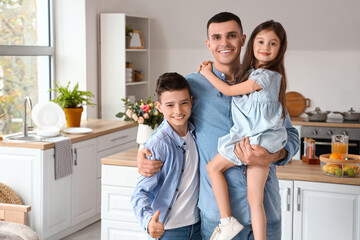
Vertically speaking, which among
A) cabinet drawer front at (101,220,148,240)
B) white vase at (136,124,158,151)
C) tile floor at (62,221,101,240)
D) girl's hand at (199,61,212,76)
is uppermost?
girl's hand at (199,61,212,76)

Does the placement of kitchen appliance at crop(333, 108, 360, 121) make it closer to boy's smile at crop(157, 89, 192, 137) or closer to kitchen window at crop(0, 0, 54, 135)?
kitchen window at crop(0, 0, 54, 135)

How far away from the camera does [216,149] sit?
2.06m

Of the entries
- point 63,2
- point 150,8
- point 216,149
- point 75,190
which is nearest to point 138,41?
point 150,8

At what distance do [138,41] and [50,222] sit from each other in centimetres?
256

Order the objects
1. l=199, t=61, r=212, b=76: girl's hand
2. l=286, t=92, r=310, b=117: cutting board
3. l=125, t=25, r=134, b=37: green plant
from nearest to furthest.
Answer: l=199, t=61, r=212, b=76: girl's hand → l=125, t=25, r=134, b=37: green plant → l=286, t=92, r=310, b=117: cutting board

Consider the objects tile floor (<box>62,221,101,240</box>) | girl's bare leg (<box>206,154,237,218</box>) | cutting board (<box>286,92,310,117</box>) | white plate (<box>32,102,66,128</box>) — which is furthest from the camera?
cutting board (<box>286,92,310,117</box>)

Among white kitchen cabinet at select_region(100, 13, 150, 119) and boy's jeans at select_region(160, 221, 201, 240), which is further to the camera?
white kitchen cabinet at select_region(100, 13, 150, 119)

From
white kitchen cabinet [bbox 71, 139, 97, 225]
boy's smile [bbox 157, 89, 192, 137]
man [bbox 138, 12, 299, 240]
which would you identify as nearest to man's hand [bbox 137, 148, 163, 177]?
man [bbox 138, 12, 299, 240]

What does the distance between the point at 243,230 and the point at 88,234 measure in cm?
265

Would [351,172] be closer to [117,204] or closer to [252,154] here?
[252,154]

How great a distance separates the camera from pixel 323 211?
309cm

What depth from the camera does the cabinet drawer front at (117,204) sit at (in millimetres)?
3330

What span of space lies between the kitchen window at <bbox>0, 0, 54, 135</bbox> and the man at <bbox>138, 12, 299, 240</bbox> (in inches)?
119

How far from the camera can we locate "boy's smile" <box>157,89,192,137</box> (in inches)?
→ 79.2
